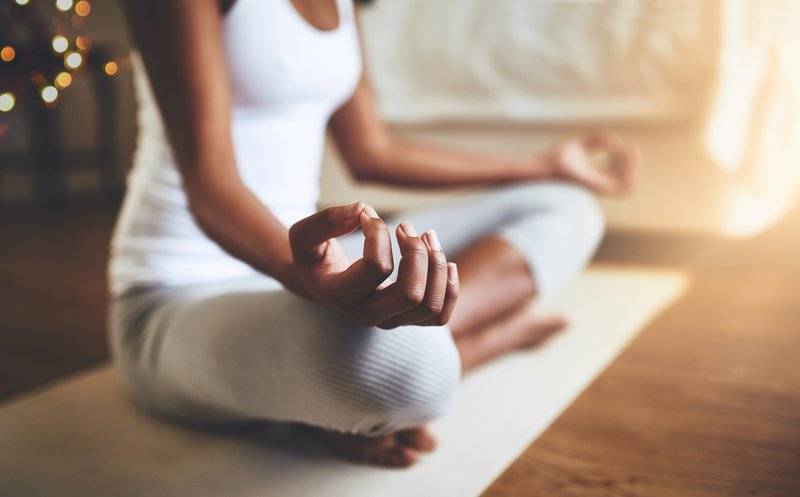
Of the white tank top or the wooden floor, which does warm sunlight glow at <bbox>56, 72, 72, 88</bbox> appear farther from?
the wooden floor

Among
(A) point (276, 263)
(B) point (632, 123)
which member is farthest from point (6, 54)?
(B) point (632, 123)

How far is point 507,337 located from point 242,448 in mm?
405

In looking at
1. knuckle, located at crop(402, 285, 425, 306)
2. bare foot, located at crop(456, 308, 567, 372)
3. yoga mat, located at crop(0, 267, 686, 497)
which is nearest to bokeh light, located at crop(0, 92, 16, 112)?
yoga mat, located at crop(0, 267, 686, 497)

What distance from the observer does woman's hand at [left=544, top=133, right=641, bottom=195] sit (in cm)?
109

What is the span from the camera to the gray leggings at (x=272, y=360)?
614 millimetres

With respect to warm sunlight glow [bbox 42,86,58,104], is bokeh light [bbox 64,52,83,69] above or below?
above

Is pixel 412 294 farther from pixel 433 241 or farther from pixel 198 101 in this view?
pixel 198 101

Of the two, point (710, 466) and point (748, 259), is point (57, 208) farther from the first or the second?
point (710, 466)

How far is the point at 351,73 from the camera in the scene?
33.5 inches

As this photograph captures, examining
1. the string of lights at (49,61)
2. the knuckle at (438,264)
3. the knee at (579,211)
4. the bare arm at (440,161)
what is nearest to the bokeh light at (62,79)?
the string of lights at (49,61)

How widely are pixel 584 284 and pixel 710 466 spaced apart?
0.76 meters

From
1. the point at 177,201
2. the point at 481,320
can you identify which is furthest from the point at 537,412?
the point at 177,201

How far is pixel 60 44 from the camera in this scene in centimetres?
72

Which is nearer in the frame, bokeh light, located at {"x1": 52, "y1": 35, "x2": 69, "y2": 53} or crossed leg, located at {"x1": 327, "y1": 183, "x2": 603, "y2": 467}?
bokeh light, located at {"x1": 52, "y1": 35, "x2": 69, "y2": 53}
